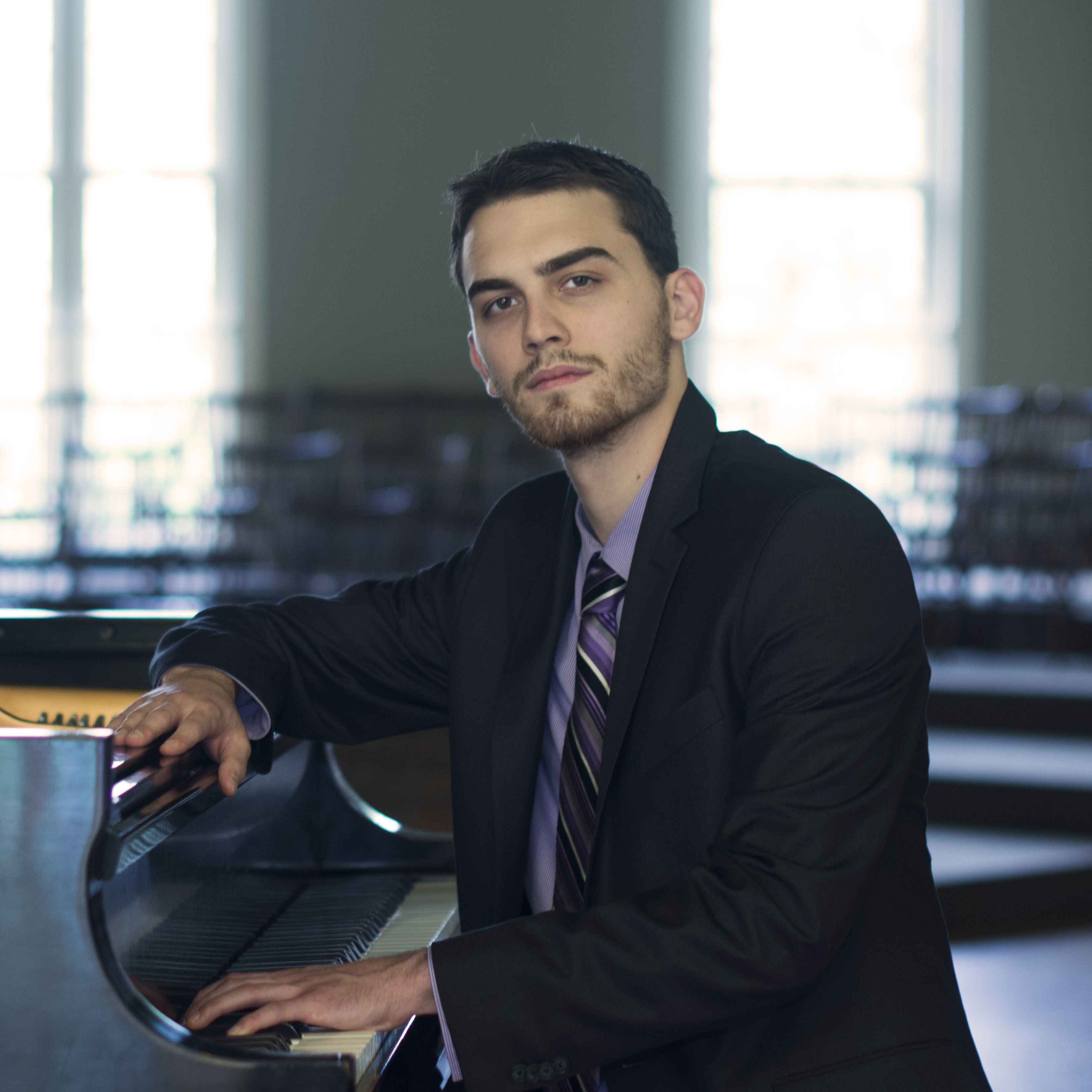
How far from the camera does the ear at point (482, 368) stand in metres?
1.40

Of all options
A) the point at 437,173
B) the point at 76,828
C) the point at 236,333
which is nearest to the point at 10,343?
the point at 236,333

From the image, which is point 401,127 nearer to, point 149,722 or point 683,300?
point 683,300

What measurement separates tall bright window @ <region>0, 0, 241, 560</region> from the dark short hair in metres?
6.33

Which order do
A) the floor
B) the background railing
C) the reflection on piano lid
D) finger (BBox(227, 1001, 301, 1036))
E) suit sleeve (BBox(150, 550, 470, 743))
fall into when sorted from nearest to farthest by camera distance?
the reflection on piano lid < finger (BBox(227, 1001, 301, 1036)) < suit sleeve (BBox(150, 550, 470, 743)) < the floor < the background railing

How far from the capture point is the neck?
4.25 ft

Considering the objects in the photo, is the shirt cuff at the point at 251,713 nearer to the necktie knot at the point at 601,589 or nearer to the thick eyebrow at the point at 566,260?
the necktie knot at the point at 601,589

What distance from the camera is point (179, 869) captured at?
41.1 inches

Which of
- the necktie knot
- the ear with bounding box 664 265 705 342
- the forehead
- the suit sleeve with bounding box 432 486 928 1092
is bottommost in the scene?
the suit sleeve with bounding box 432 486 928 1092

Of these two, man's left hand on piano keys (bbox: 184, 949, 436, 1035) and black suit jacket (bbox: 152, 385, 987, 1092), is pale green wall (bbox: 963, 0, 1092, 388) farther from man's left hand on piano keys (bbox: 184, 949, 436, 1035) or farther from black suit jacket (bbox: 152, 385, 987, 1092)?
man's left hand on piano keys (bbox: 184, 949, 436, 1035)

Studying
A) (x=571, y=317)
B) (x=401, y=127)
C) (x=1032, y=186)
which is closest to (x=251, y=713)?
(x=571, y=317)

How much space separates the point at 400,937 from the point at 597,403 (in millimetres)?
584

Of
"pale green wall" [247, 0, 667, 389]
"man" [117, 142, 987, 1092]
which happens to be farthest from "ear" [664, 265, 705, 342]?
"pale green wall" [247, 0, 667, 389]

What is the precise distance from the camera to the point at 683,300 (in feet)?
4.57

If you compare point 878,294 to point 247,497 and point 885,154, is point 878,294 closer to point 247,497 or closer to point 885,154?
point 885,154
